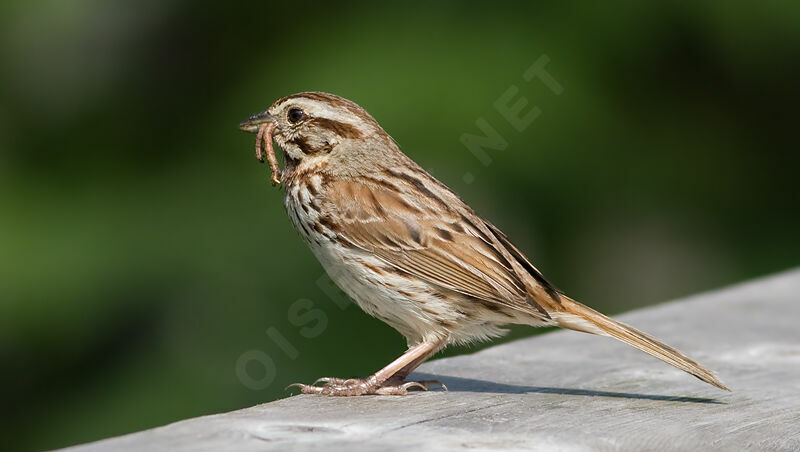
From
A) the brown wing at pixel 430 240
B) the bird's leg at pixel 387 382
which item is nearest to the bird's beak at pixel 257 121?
the brown wing at pixel 430 240

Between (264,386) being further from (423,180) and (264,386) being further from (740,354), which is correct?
(740,354)

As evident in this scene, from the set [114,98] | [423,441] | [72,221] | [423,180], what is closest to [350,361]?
[72,221]

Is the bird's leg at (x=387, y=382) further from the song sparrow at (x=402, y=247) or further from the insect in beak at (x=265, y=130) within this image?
the insect in beak at (x=265, y=130)

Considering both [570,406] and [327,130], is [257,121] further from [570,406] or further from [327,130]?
[570,406]

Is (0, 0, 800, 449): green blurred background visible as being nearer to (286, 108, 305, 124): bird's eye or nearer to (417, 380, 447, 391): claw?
(286, 108, 305, 124): bird's eye

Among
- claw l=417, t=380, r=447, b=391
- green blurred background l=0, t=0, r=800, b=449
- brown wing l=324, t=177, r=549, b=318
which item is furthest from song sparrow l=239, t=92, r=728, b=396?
green blurred background l=0, t=0, r=800, b=449

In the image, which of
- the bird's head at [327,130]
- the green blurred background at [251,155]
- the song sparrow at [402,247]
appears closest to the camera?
the song sparrow at [402,247]
